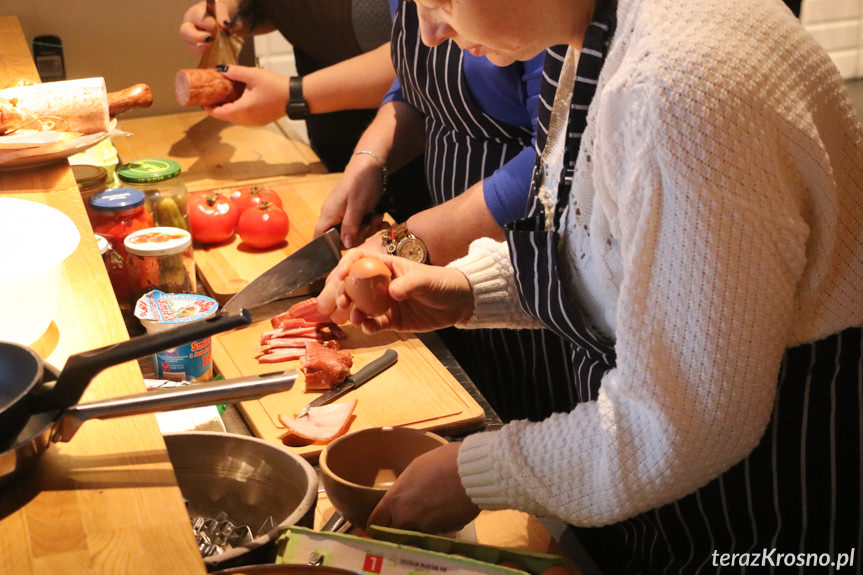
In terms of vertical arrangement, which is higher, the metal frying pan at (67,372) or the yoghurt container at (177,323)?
the metal frying pan at (67,372)

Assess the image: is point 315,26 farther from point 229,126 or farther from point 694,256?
point 694,256

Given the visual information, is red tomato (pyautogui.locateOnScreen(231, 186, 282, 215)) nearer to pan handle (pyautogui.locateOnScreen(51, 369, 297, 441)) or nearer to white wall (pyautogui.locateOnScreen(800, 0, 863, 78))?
pan handle (pyautogui.locateOnScreen(51, 369, 297, 441))

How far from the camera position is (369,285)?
4.87ft

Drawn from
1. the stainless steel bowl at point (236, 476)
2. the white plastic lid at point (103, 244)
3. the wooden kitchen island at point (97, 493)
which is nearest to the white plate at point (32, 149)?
the wooden kitchen island at point (97, 493)

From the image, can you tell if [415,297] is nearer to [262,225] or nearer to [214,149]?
[262,225]

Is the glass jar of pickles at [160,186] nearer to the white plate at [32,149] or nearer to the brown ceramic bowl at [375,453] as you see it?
the white plate at [32,149]

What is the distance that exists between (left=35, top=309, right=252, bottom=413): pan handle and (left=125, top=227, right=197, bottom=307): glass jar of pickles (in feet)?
2.78

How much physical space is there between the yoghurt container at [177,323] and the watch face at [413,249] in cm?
47

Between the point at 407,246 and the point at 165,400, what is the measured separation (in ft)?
3.60

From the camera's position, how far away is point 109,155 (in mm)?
2322

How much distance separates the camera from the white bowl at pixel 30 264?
43.9 inches

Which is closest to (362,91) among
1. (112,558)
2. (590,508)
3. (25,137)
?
(25,137)

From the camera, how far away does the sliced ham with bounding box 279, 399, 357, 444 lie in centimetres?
154

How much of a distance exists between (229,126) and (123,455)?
90.7 inches
